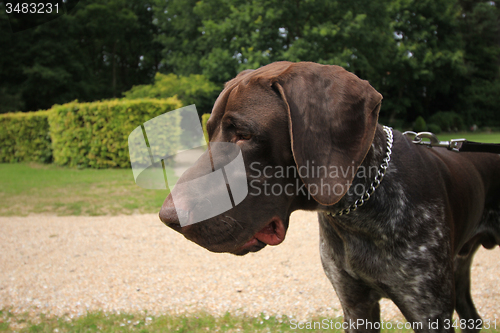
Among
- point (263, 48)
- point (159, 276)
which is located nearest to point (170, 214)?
point (159, 276)

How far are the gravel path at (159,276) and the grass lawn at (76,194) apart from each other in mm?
1210

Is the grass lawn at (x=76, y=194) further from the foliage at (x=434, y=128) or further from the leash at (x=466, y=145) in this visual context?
the foliage at (x=434, y=128)

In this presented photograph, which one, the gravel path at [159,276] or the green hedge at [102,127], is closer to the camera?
the gravel path at [159,276]

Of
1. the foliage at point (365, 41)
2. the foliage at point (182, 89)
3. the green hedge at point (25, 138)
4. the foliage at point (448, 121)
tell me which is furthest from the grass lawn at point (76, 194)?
the foliage at point (448, 121)

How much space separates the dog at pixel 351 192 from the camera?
162cm

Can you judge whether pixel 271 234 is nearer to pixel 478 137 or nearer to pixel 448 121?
pixel 478 137

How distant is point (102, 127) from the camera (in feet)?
43.1

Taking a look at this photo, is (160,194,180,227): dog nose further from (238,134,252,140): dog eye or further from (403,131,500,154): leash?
(403,131,500,154): leash

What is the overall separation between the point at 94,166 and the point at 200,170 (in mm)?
12958

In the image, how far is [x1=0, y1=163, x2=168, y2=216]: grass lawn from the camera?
306 inches

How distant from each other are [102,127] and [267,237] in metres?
12.5

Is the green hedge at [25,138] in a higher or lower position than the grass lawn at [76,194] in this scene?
lower

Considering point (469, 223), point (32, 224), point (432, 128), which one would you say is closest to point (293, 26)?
point (432, 128)

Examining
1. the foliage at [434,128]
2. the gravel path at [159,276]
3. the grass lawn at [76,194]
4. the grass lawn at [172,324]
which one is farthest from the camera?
the foliage at [434,128]
